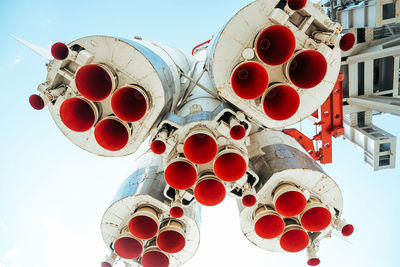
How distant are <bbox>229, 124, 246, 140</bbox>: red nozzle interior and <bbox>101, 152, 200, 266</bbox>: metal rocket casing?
161 centimetres

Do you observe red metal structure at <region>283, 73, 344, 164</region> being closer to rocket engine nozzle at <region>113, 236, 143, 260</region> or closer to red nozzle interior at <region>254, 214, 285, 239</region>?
red nozzle interior at <region>254, 214, 285, 239</region>

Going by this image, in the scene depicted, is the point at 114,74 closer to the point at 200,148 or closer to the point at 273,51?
the point at 200,148

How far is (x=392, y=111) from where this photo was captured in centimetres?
623

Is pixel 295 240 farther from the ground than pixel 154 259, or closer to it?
farther from the ground

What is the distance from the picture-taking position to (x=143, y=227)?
4156 millimetres

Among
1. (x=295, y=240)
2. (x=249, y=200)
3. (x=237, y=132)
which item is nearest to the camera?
(x=237, y=132)

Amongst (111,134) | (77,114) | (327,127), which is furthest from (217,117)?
(327,127)

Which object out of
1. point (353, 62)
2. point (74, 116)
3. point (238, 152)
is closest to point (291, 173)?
point (238, 152)

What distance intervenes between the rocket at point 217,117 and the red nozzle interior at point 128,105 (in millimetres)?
17

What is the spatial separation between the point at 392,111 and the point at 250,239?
5.28 metres

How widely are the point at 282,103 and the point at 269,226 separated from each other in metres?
2.20

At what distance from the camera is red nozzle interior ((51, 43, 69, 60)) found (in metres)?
3.34

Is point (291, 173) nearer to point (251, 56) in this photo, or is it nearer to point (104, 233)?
point (251, 56)

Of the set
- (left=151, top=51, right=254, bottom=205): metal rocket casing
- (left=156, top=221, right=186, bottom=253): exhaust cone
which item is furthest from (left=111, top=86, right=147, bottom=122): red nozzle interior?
(left=156, top=221, right=186, bottom=253): exhaust cone
